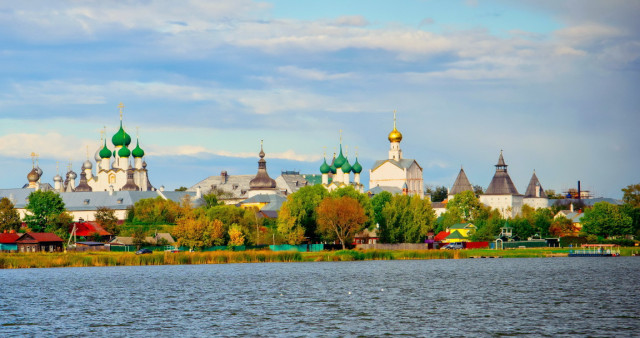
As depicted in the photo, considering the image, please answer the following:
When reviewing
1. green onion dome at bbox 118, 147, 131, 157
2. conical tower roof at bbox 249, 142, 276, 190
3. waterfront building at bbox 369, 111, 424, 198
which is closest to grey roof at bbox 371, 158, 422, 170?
waterfront building at bbox 369, 111, 424, 198

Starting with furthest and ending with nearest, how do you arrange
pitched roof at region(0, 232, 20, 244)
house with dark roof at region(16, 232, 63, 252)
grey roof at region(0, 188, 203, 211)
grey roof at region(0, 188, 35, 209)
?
grey roof at region(0, 188, 35, 209), grey roof at region(0, 188, 203, 211), pitched roof at region(0, 232, 20, 244), house with dark roof at region(16, 232, 63, 252)

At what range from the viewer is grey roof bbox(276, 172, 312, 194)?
18488 centimetres

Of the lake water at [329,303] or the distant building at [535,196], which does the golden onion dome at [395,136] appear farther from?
the lake water at [329,303]

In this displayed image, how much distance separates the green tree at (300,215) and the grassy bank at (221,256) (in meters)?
4.95

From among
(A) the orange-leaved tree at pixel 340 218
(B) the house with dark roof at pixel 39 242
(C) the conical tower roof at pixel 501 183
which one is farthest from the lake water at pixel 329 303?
(C) the conical tower roof at pixel 501 183

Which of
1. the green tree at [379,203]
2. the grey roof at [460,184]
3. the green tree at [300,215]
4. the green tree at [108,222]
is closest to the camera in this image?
the green tree at [300,215]

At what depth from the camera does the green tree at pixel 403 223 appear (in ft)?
328

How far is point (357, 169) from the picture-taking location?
176 meters

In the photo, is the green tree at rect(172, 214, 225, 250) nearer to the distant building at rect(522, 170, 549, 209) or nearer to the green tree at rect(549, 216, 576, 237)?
the green tree at rect(549, 216, 576, 237)

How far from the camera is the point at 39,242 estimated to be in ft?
325

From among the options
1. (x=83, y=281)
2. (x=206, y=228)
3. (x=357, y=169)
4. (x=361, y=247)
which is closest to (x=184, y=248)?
(x=206, y=228)

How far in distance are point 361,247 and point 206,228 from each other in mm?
17464

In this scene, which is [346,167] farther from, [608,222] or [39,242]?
[39,242]

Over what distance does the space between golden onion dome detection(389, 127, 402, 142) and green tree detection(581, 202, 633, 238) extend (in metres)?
67.9
